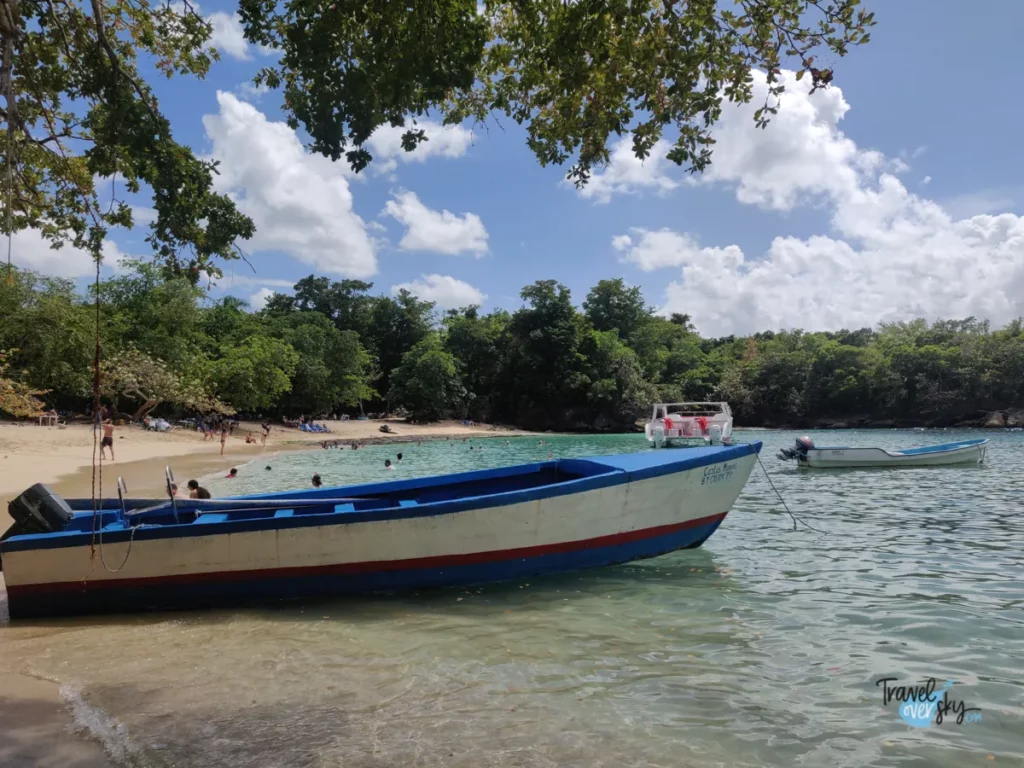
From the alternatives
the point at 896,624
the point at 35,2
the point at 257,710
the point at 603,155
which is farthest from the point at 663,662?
the point at 35,2

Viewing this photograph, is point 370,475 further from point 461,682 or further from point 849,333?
point 849,333

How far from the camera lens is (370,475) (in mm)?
22438

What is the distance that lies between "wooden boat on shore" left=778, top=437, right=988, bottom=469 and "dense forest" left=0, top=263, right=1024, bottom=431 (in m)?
33.2

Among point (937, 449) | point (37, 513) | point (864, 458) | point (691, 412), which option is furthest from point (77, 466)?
point (937, 449)

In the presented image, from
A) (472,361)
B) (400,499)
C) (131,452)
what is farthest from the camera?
(472,361)

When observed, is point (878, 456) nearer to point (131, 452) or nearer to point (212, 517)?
point (212, 517)

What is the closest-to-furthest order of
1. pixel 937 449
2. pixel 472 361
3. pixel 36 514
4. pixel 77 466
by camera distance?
pixel 36 514 → pixel 77 466 → pixel 937 449 → pixel 472 361

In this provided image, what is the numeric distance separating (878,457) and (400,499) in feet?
65.0

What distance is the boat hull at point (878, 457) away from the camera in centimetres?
2200

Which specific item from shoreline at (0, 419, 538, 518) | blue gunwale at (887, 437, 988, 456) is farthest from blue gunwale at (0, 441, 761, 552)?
blue gunwale at (887, 437, 988, 456)

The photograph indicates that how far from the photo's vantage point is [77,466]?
67.1 ft

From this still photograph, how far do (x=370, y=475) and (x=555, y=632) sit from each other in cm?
1750

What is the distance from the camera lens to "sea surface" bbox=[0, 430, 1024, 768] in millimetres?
3850

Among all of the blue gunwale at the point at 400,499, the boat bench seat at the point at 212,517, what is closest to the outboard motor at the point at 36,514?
the blue gunwale at the point at 400,499
